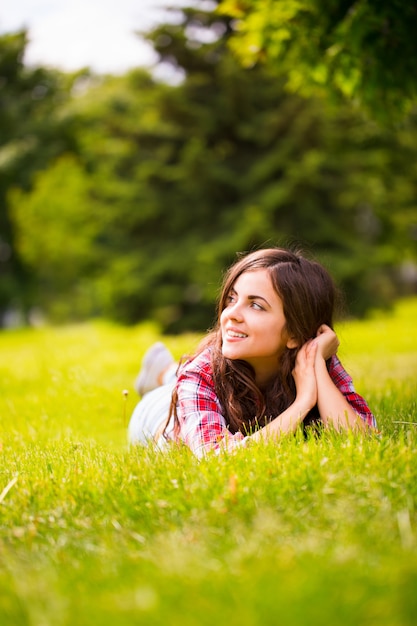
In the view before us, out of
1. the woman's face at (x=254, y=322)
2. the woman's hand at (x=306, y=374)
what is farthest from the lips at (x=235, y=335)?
the woman's hand at (x=306, y=374)

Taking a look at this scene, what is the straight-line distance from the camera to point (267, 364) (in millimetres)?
3264

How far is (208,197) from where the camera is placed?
47.7ft

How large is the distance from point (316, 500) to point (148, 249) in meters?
12.8

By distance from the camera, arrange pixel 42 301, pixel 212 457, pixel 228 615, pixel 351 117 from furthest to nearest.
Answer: pixel 42 301 < pixel 351 117 < pixel 212 457 < pixel 228 615

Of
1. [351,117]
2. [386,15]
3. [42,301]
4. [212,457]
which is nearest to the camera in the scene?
[212,457]

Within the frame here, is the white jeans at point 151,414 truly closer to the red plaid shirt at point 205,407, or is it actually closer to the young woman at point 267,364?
the young woman at point 267,364

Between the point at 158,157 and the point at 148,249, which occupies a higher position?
the point at 158,157

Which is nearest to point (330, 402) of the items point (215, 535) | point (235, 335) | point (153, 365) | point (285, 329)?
point (285, 329)

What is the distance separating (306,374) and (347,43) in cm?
292

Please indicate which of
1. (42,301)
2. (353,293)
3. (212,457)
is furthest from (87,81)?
(212,457)

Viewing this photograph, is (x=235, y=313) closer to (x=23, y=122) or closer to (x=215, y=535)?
(x=215, y=535)

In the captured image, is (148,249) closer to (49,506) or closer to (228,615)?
(49,506)

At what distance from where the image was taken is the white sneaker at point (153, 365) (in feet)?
15.1

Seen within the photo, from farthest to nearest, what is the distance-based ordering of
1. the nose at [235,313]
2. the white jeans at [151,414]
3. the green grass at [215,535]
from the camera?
1. the white jeans at [151,414]
2. the nose at [235,313]
3. the green grass at [215,535]
